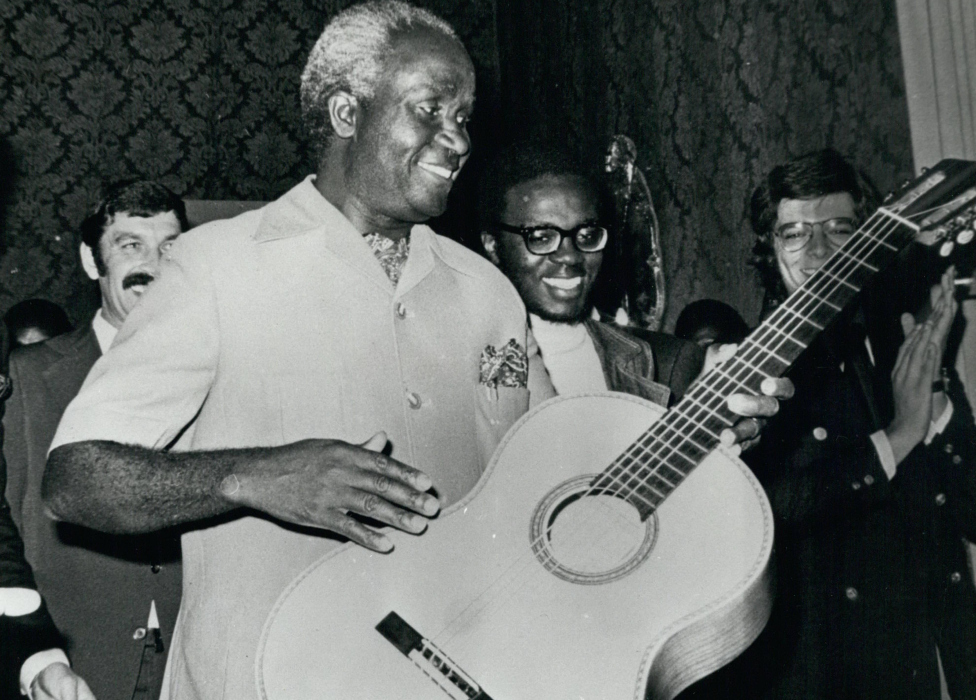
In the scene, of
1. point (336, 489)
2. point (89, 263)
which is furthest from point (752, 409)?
point (89, 263)

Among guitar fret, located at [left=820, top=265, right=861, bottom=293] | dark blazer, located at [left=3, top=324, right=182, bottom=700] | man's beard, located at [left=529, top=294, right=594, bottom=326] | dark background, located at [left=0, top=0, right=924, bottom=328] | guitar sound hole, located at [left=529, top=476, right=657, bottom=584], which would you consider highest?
dark background, located at [left=0, top=0, right=924, bottom=328]

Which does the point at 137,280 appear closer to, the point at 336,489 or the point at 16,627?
the point at 16,627

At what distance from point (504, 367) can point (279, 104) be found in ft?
15.1

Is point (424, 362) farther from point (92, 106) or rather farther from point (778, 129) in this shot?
point (92, 106)

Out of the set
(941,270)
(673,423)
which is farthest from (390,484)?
(941,270)

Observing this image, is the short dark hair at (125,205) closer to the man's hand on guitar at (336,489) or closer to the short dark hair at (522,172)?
the short dark hair at (522,172)

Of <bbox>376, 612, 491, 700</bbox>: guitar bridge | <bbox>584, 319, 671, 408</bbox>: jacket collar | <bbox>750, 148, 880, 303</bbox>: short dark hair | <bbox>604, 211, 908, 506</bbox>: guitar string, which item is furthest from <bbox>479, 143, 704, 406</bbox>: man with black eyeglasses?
<bbox>376, 612, 491, 700</bbox>: guitar bridge

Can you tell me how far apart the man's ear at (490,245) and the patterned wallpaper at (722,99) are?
1.32m

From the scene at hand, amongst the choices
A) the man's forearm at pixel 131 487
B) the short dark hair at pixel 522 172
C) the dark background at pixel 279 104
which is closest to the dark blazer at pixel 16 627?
the man's forearm at pixel 131 487

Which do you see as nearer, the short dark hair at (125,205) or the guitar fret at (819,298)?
the guitar fret at (819,298)

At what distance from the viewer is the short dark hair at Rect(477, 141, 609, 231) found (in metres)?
2.90

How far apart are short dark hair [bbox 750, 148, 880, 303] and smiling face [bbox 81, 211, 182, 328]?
82.2 inches

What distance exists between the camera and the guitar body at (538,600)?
4.55 ft

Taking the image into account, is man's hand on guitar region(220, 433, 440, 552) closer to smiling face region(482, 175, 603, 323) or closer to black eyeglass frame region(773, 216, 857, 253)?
smiling face region(482, 175, 603, 323)
